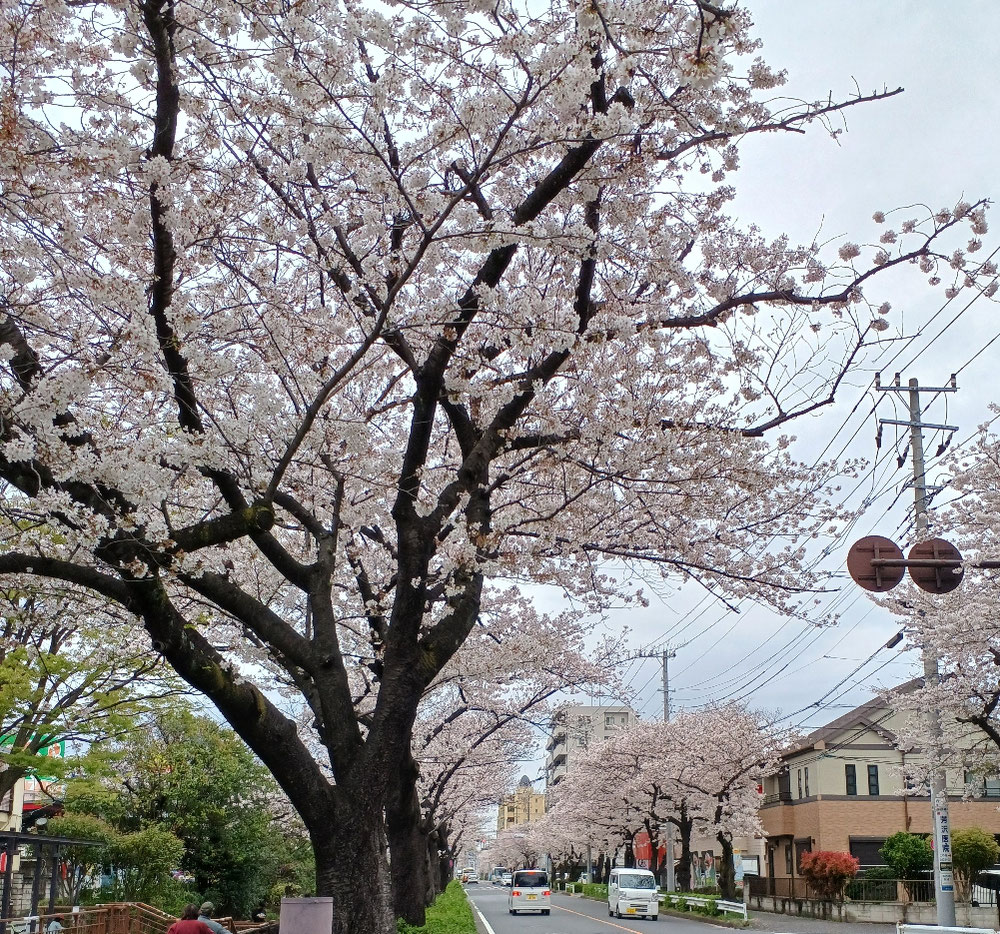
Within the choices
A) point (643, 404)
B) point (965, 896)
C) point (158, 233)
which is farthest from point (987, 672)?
point (158, 233)

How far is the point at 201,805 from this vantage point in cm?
2592

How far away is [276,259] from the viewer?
8.03 meters

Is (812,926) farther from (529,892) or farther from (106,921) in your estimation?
(106,921)

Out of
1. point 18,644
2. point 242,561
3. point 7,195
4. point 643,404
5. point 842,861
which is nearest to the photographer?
point 7,195

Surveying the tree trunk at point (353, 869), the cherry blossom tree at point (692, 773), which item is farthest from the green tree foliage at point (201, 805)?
the tree trunk at point (353, 869)

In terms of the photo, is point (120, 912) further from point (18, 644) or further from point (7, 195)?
point (7, 195)

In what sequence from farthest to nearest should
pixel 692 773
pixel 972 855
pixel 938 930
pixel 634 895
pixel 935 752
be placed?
pixel 692 773
pixel 634 895
pixel 972 855
pixel 935 752
pixel 938 930

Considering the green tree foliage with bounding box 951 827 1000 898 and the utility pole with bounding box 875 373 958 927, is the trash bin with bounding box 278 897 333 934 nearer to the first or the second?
the utility pole with bounding box 875 373 958 927

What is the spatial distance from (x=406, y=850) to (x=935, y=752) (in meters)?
10.1

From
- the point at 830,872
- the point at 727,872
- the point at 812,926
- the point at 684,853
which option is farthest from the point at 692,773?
the point at 812,926

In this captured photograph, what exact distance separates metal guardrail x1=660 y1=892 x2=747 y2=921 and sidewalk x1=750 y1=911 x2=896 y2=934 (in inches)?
19.1

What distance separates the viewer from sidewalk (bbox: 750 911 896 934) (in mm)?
26734

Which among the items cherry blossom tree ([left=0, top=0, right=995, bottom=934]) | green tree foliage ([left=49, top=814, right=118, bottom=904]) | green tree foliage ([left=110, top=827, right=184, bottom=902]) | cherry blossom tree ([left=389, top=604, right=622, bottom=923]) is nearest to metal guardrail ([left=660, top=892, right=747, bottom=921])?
cherry blossom tree ([left=389, top=604, right=622, bottom=923])

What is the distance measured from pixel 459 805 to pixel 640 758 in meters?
8.33
